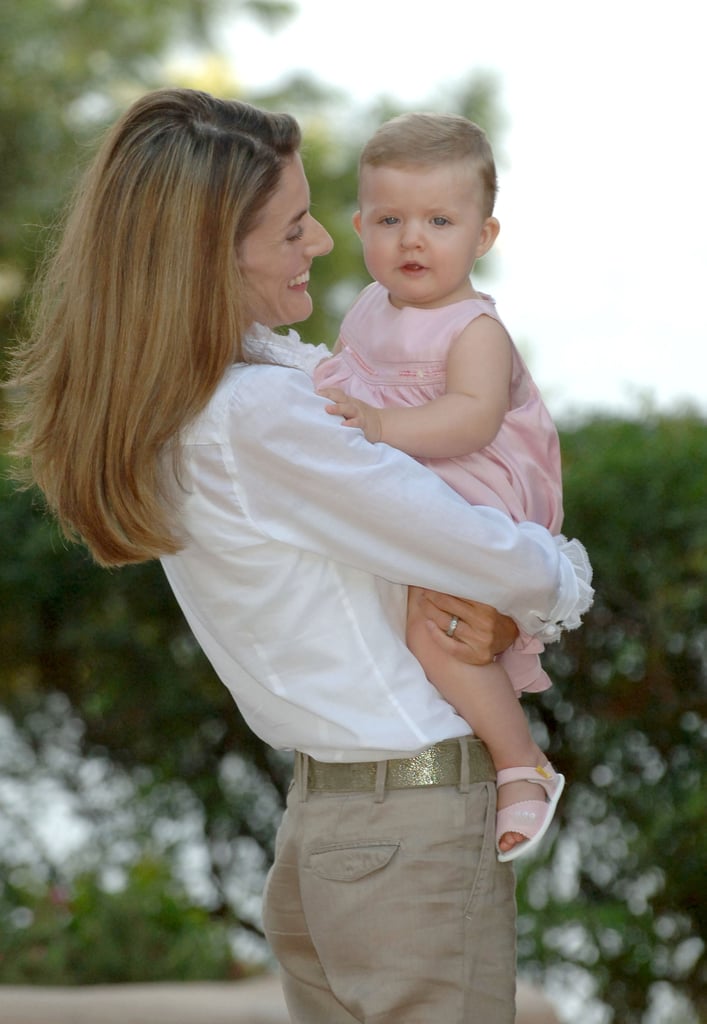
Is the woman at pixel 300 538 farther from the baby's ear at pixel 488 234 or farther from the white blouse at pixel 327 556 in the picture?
the baby's ear at pixel 488 234

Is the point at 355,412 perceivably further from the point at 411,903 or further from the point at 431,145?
the point at 411,903

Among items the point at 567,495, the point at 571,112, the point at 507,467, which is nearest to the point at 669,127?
the point at 571,112

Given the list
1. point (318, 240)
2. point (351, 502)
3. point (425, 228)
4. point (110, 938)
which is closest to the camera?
point (351, 502)

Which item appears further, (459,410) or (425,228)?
(425,228)

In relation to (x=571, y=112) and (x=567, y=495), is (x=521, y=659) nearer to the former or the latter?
(x=567, y=495)

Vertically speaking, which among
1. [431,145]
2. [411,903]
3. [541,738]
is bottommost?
[541,738]

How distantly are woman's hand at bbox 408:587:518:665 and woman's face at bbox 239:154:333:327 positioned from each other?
48cm

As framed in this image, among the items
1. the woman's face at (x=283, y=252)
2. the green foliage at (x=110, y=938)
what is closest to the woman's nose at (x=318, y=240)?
the woman's face at (x=283, y=252)

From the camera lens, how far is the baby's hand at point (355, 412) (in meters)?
2.16

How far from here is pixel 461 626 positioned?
2203 mm

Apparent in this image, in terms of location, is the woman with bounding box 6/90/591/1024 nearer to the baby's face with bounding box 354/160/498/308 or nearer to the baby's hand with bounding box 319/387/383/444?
the baby's hand with bounding box 319/387/383/444

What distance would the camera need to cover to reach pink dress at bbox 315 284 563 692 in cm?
238

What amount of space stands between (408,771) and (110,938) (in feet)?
9.32

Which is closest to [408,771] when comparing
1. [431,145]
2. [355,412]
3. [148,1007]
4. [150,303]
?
[355,412]
